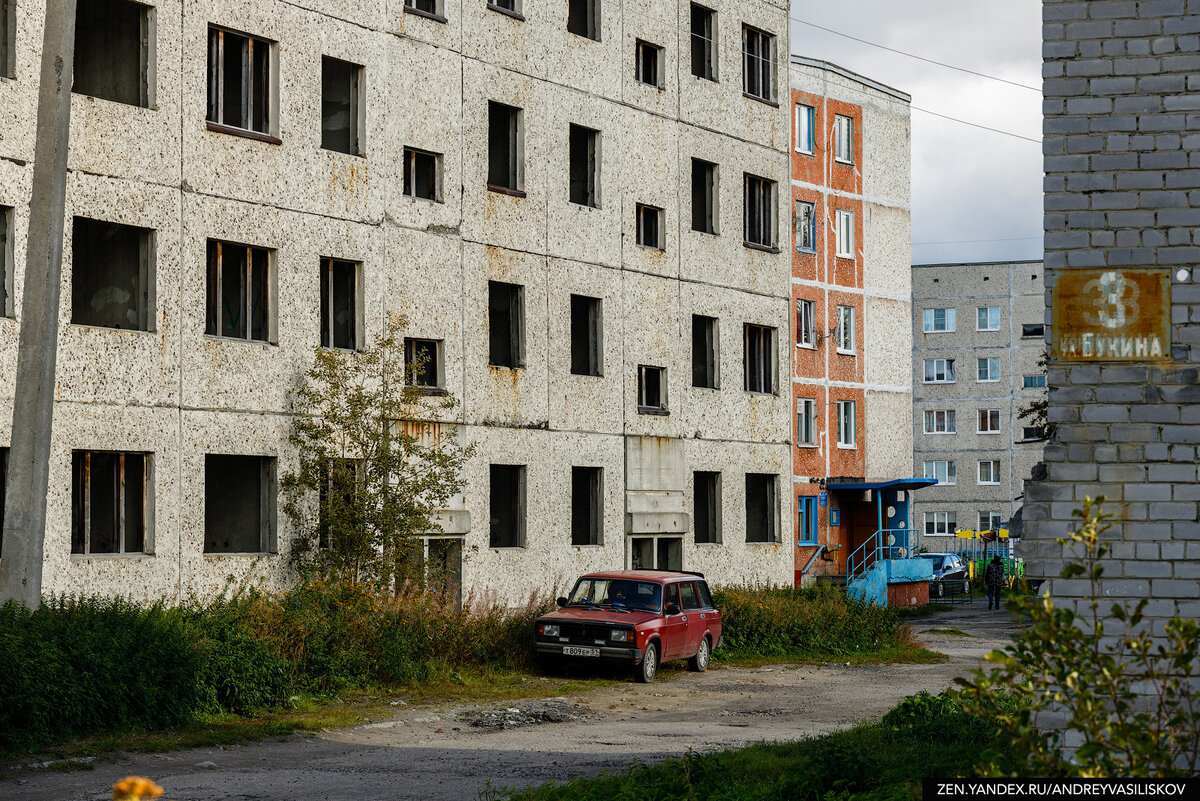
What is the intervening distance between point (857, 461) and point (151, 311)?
1321 inches

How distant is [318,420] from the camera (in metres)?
24.8

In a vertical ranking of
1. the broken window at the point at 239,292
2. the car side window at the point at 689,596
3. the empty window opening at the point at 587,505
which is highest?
the broken window at the point at 239,292

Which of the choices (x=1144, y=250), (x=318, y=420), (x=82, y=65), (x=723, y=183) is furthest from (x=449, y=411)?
(x=1144, y=250)

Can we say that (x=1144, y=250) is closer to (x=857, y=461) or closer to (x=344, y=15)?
(x=344, y=15)

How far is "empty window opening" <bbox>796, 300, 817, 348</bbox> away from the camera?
165ft

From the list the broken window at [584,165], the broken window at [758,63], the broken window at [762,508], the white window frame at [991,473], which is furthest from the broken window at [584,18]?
the white window frame at [991,473]

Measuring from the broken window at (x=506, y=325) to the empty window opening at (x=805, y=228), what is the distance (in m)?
22.6

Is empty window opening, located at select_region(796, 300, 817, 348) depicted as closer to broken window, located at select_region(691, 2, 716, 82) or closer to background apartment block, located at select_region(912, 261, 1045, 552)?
broken window, located at select_region(691, 2, 716, 82)

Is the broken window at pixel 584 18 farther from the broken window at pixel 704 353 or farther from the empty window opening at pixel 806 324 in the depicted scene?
the empty window opening at pixel 806 324

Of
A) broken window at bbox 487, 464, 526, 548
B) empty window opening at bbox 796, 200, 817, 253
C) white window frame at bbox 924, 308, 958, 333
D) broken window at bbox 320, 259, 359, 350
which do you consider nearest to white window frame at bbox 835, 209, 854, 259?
empty window opening at bbox 796, 200, 817, 253

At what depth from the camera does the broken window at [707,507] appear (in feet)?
114

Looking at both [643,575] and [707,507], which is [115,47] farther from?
[707,507]

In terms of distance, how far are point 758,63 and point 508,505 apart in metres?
13.8

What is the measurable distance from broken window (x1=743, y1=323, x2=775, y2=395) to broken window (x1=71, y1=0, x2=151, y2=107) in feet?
55.8
